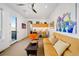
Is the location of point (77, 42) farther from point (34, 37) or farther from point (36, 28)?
point (36, 28)

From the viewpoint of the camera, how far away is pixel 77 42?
217 cm

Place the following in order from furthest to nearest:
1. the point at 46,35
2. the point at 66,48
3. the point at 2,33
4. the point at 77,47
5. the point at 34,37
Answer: the point at 46,35, the point at 34,37, the point at 2,33, the point at 66,48, the point at 77,47

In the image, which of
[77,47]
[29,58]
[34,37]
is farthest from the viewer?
[34,37]

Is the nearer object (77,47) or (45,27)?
(77,47)

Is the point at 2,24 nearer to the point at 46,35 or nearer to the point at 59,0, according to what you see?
the point at 59,0

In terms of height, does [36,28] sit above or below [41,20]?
below

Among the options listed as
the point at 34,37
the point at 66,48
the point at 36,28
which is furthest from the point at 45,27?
the point at 66,48

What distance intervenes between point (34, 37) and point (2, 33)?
15.4 ft

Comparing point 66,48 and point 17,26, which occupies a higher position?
point 17,26

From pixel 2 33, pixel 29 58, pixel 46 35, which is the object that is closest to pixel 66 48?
pixel 29 58

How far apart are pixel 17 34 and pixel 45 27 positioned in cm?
471

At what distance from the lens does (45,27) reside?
39.7ft

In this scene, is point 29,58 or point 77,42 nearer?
point 29,58

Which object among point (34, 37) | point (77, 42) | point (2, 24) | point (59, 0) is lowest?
point (34, 37)
